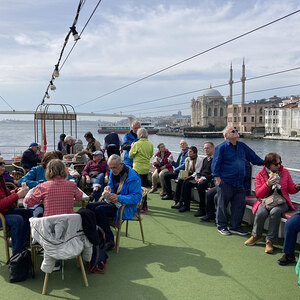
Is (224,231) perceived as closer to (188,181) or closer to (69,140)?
(188,181)

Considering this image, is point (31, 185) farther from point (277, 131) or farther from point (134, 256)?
point (277, 131)

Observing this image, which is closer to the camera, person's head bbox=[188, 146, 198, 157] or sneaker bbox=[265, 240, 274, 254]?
sneaker bbox=[265, 240, 274, 254]

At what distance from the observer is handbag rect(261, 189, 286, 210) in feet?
12.7

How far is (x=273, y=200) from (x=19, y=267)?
9.23 feet

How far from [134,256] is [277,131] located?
3526 inches

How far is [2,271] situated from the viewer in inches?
130

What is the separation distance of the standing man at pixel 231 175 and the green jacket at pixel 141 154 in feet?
4.47

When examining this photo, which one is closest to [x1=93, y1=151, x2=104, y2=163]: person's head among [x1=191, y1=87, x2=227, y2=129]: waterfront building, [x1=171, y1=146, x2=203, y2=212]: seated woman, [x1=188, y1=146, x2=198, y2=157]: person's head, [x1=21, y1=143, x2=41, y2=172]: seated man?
[x1=21, y1=143, x2=41, y2=172]: seated man

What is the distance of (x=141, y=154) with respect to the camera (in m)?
5.47

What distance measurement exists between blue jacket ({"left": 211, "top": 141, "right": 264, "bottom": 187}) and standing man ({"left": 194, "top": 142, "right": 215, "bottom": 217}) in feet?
2.70

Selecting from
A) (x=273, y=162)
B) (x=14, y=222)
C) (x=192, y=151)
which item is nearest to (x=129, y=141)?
(x=192, y=151)

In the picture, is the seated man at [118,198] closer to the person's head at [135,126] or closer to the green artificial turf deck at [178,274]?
the green artificial turf deck at [178,274]

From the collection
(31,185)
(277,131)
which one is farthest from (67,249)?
(277,131)

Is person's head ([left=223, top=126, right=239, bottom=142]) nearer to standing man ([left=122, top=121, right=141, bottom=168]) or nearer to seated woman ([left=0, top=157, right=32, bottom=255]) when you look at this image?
standing man ([left=122, top=121, right=141, bottom=168])
